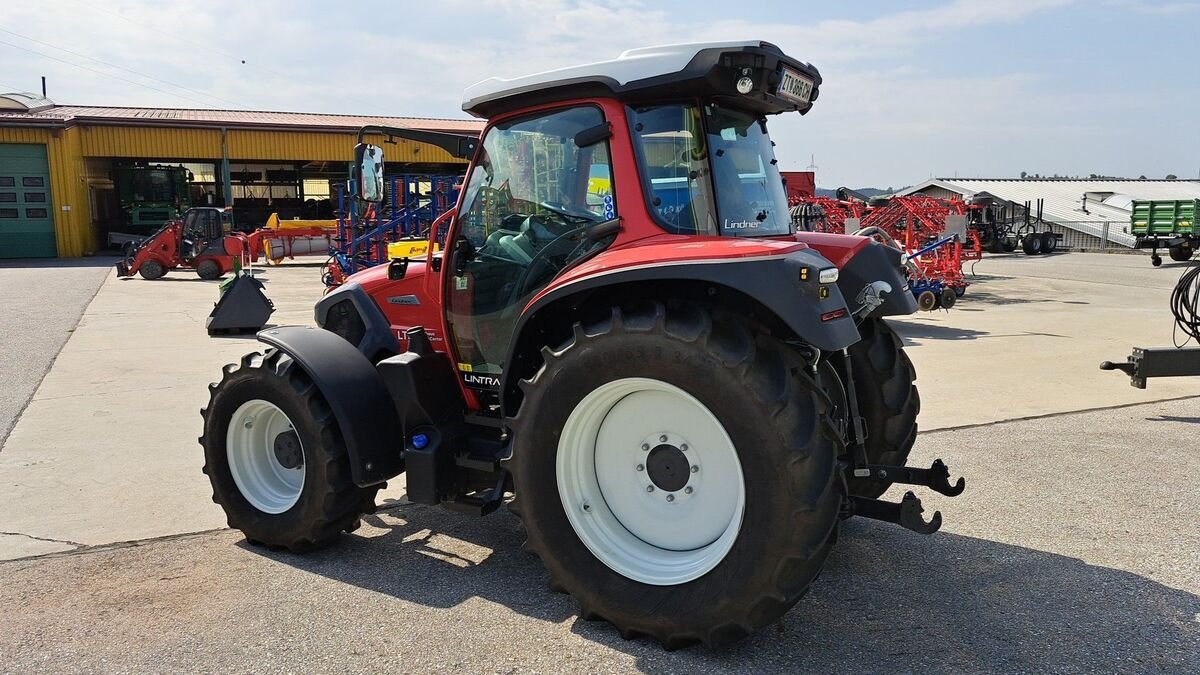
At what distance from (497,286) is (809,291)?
1600 millimetres

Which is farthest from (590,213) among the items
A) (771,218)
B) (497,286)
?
(771,218)

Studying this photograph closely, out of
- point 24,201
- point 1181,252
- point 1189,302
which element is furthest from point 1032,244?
point 24,201

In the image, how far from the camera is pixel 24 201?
30.6m

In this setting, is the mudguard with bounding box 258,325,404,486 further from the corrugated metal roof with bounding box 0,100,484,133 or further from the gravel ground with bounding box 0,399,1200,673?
the corrugated metal roof with bounding box 0,100,484,133

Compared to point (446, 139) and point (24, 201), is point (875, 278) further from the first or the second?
point (24, 201)

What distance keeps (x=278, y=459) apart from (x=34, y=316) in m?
12.6

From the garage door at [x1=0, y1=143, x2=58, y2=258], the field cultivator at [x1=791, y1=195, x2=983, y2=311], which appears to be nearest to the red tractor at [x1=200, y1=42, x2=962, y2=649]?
the field cultivator at [x1=791, y1=195, x2=983, y2=311]

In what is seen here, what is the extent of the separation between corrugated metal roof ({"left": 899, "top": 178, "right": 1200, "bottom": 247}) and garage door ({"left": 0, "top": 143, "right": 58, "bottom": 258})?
3685 centimetres

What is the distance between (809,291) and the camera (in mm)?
3043

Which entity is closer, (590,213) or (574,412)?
(574,412)

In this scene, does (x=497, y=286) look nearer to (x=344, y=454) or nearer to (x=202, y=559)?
Answer: (x=344, y=454)

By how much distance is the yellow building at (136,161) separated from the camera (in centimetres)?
3052

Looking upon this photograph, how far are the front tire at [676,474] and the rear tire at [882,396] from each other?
1.42 meters

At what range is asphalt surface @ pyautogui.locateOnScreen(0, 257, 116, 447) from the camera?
864cm
